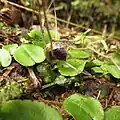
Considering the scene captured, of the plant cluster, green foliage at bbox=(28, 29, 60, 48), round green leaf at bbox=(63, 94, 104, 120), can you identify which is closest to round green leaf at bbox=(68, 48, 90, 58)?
the plant cluster

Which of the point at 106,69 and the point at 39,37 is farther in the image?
the point at 39,37

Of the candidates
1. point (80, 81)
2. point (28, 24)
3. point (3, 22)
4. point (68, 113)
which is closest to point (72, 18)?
point (28, 24)

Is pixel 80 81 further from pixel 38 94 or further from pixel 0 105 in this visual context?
pixel 0 105

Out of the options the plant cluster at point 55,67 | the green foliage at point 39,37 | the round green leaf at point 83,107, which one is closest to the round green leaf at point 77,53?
the plant cluster at point 55,67

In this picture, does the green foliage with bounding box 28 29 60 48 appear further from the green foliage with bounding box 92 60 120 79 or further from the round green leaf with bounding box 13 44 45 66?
the green foliage with bounding box 92 60 120 79

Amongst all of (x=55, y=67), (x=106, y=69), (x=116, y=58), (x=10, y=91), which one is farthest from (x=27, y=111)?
(x=116, y=58)

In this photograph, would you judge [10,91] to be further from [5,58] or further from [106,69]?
[106,69]
